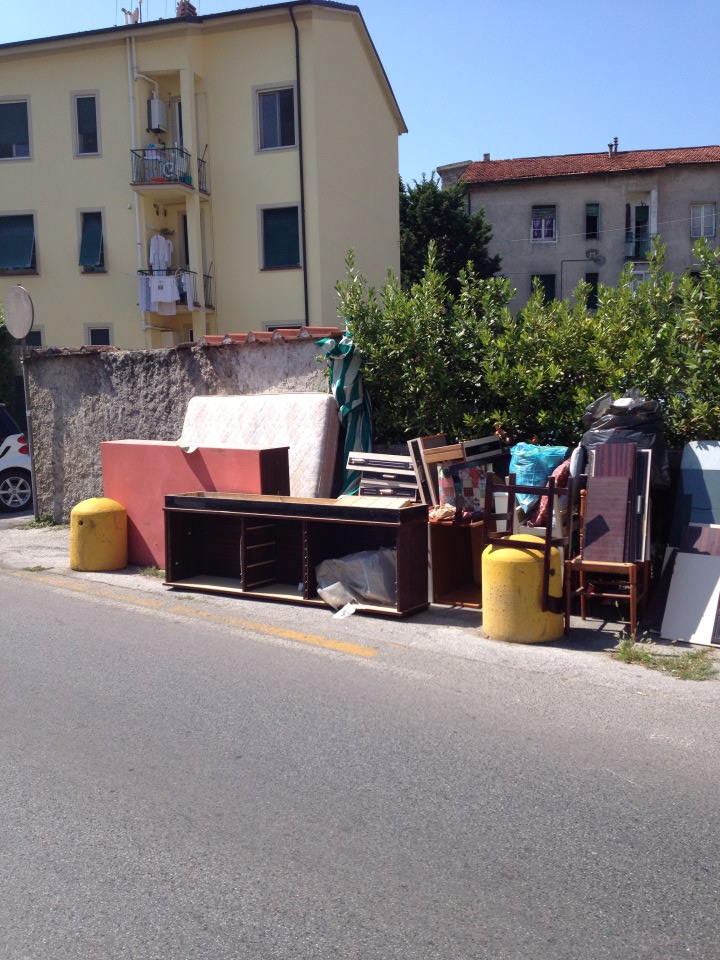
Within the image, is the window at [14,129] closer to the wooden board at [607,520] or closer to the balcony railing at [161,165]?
the balcony railing at [161,165]

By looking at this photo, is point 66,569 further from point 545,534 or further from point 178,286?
point 178,286

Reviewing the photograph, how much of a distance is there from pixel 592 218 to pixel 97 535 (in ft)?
116

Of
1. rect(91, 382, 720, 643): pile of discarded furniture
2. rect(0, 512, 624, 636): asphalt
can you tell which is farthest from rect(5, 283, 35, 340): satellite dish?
rect(91, 382, 720, 643): pile of discarded furniture

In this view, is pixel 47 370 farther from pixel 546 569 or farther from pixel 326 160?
pixel 326 160

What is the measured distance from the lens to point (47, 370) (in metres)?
13.1

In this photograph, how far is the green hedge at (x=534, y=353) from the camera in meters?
8.18

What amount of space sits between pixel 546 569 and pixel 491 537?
1.96 feet

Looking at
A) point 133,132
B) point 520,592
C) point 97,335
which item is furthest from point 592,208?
point 520,592

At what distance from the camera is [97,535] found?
991cm

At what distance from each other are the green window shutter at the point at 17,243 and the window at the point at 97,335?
8.16 feet

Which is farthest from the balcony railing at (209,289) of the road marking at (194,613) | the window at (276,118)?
the road marking at (194,613)

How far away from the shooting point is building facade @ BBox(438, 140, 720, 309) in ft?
130

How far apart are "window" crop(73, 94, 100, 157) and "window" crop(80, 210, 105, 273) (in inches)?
70.4

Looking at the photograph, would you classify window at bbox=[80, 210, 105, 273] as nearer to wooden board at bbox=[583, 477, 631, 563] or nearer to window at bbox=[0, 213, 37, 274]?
window at bbox=[0, 213, 37, 274]
